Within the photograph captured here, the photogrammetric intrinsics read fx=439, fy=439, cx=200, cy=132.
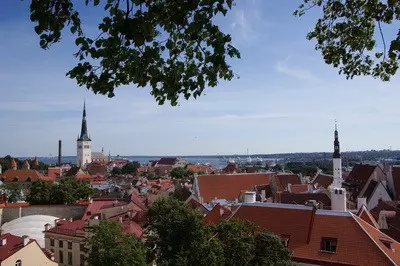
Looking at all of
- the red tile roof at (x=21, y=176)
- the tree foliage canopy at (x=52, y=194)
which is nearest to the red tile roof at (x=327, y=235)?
the tree foliage canopy at (x=52, y=194)

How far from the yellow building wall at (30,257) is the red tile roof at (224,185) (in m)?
22.4

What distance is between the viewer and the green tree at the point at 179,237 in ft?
56.5

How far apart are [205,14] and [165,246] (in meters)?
16.2

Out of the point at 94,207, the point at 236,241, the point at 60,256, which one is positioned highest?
the point at 236,241

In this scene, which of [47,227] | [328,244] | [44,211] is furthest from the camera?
[44,211]

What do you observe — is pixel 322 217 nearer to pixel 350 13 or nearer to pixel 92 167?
pixel 350 13

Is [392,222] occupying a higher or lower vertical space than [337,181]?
lower

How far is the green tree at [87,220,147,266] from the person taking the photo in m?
19.7

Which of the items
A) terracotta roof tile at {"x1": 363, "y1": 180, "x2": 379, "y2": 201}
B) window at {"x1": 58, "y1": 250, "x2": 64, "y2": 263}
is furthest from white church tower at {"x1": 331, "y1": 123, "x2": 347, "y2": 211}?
window at {"x1": 58, "y1": 250, "x2": 64, "y2": 263}

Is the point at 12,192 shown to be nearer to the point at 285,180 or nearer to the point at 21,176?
the point at 21,176

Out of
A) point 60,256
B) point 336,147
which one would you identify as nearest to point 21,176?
point 60,256

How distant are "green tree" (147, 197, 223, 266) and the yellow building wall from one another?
33.7ft

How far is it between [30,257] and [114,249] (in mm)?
10007

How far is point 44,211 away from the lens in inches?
1692
